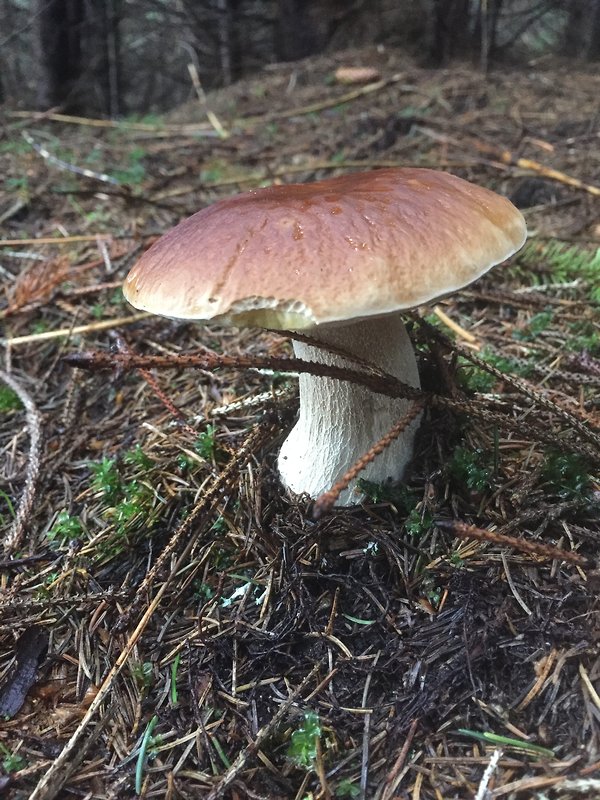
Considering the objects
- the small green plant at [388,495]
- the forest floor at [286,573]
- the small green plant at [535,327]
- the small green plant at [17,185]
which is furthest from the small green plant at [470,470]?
the small green plant at [17,185]

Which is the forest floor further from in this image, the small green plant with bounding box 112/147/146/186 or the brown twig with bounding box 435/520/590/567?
the small green plant with bounding box 112/147/146/186

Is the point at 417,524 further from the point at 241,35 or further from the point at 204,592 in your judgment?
the point at 241,35

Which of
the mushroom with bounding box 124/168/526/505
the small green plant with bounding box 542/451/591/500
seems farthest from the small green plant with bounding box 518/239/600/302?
the mushroom with bounding box 124/168/526/505

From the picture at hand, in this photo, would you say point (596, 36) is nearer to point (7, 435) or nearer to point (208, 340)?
point (208, 340)

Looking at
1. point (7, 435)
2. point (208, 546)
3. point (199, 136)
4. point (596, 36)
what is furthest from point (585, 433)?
point (596, 36)

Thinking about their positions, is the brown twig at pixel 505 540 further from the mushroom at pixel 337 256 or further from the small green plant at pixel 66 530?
the small green plant at pixel 66 530

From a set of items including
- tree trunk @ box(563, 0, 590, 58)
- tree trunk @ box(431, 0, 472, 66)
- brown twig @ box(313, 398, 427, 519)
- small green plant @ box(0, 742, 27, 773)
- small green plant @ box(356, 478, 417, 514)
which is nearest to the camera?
brown twig @ box(313, 398, 427, 519)
